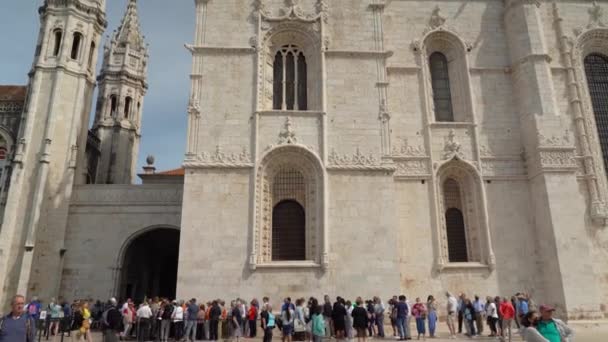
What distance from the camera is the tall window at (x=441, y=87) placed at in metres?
20.3

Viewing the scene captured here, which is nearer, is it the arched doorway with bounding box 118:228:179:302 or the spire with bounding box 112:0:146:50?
the arched doorway with bounding box 118:228:179:302

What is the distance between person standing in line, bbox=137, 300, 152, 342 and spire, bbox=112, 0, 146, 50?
26.8 meters

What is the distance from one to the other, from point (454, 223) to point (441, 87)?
6.60m

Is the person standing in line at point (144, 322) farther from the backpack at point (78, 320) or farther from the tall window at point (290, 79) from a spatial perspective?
the tall window at point (290, 79)

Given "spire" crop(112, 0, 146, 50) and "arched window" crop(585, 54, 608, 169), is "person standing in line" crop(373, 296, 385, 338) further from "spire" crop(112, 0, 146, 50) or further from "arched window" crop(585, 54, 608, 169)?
"spire" crop(112, 0, 146, 50)

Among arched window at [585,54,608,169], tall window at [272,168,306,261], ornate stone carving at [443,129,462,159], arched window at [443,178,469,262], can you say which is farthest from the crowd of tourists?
arched window at [585,54,608,169]

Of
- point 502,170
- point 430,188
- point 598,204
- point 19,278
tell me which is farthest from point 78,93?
point 598,204

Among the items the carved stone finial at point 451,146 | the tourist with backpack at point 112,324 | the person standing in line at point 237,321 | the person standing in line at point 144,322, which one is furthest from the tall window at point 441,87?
the tourist with backpack at point 112,324

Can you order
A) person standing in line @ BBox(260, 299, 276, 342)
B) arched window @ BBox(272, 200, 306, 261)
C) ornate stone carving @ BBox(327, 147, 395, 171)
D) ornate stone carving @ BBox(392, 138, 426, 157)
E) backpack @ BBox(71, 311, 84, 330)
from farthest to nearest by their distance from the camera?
ornate stone carving @ BBox(392, 138, 426, 157)
ornate stone carving @ BBox(327, 147, 395, 171)
arched window @ BBox(272, 200, 306, 261)
person standing in line @ BBox(260, 299, 276, 342)
backpack @ BBox(71, 311, 84, 330)

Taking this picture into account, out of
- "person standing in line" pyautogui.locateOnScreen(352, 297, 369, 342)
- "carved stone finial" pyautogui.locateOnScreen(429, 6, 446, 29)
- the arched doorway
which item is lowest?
Result: "person standing in line" pyautogui.locateOnScreen(352, 297, 369, 342)

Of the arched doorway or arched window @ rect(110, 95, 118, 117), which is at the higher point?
arched window @ rect(110, 95, 118, 117)

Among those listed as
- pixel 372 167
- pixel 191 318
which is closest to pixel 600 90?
pixel 372 167

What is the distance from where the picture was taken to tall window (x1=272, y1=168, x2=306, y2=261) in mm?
16922

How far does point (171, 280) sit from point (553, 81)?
27615mm
